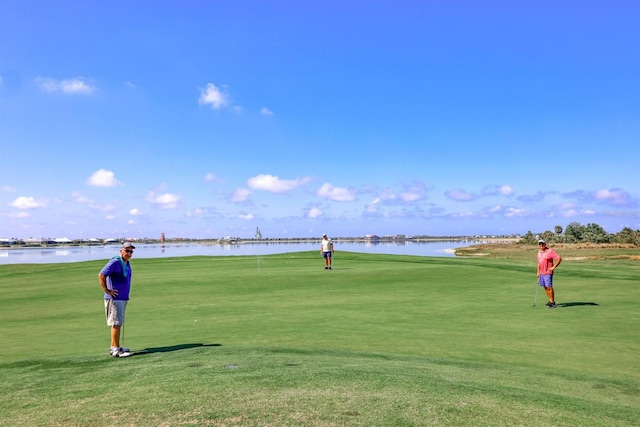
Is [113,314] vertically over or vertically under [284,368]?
over

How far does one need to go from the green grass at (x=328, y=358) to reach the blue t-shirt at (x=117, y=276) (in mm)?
1313

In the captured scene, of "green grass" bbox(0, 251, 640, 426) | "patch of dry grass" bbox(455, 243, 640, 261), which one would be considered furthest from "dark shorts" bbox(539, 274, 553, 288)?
"patch of dry grass" bbox(455, 243, 640, 261)

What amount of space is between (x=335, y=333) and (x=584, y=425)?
6.72m

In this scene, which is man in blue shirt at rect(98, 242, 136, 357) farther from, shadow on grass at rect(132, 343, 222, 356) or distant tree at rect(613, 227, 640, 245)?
distant tree at rect(613, 227, 640, 245)

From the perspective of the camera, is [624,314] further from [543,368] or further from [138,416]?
[138,416]

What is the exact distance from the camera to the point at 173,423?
5027mm

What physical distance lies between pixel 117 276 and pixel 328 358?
4.68 metres

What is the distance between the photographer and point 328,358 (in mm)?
8609

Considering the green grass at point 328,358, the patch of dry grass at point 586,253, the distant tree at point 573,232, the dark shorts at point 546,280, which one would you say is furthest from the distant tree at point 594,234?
the dark shorts at point 546,280

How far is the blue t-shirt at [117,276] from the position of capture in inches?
376

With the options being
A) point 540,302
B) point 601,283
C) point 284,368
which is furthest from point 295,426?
point 601,283

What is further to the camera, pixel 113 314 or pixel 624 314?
pixel 624 314

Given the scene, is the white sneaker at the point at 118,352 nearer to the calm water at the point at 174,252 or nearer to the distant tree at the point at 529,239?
the calm water at the point at 174,252

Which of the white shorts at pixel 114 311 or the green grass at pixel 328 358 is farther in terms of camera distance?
the white shorts at pixel 114 311
